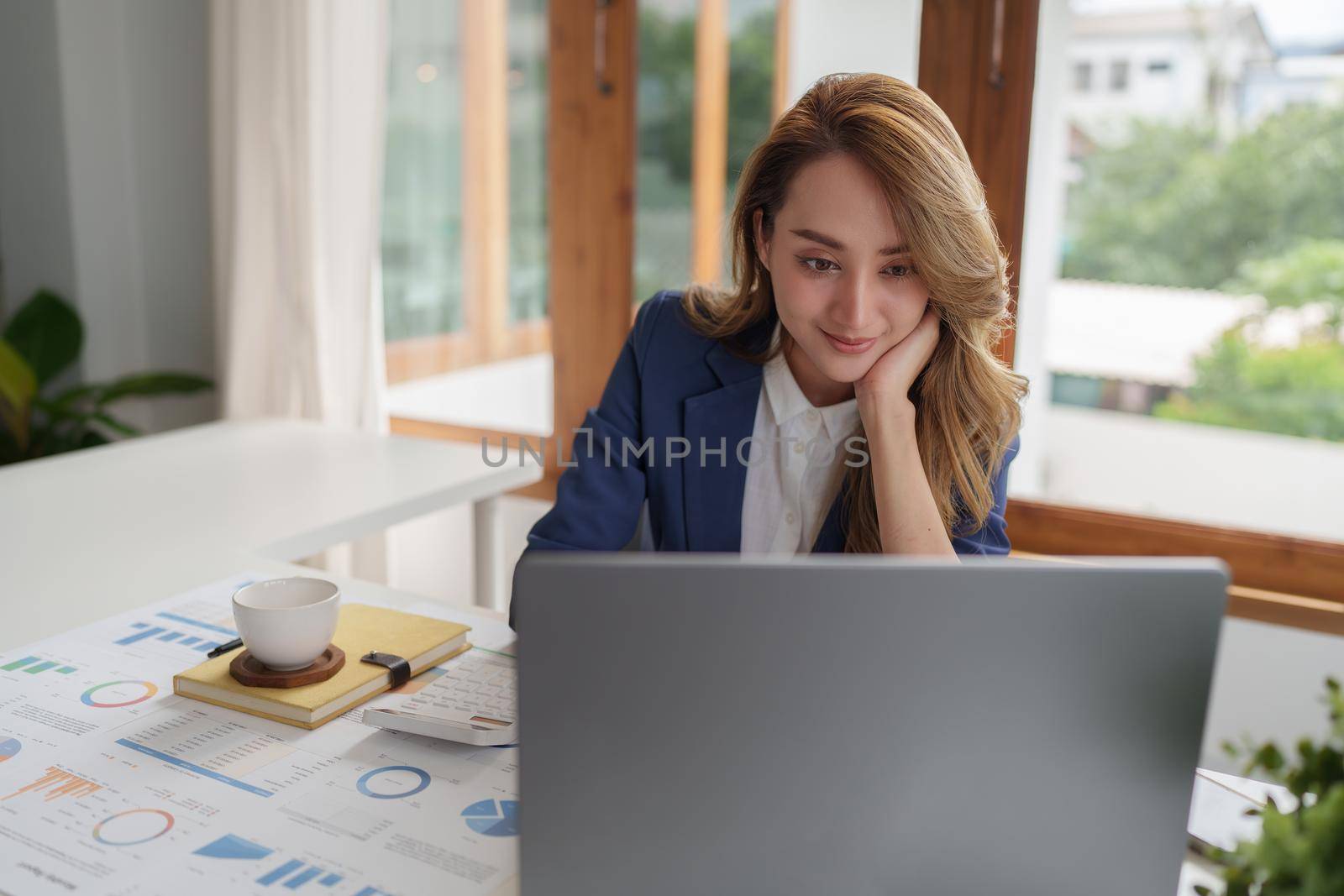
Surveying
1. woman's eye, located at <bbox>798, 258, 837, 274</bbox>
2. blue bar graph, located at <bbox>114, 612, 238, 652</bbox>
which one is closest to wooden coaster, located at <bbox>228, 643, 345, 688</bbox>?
blue bar graph, located at <bbox>114, 612, 238, 652</bbox>

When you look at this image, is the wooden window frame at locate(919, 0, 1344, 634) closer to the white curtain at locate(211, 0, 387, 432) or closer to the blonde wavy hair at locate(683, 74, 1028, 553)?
the blonde wavy hair at locate(683, 74, 1028, 553)

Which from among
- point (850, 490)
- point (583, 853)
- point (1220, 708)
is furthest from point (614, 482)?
point (1220, 708)

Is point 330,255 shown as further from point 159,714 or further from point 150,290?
point 159,714

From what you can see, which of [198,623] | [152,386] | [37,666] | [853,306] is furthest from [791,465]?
[152,386]

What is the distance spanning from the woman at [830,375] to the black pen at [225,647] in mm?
399

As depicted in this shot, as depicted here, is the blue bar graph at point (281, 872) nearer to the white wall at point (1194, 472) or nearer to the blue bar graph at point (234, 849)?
the blue bar graph at point (234, 849)

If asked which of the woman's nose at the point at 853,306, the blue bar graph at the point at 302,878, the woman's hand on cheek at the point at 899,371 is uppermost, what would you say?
the woman's nose at the point at 853,306

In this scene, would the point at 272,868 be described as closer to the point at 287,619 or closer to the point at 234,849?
the point at 234,849

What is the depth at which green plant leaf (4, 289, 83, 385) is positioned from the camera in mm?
2781

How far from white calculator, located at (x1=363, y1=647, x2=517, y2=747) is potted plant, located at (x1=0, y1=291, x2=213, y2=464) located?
1899 millimetres

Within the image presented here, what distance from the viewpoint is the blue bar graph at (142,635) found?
49.7 inches

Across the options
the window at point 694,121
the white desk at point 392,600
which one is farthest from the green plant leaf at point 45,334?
the white desk at point 392,600

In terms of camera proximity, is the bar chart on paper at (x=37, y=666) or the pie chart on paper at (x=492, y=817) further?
the bar chart on paper at (x=37, y=666)

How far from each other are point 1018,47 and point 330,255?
1.73 meters
